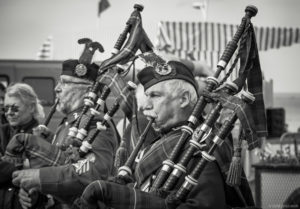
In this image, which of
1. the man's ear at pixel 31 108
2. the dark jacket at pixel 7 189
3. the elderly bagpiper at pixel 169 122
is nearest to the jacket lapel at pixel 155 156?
the elderly bagpiper at pixel 169 122

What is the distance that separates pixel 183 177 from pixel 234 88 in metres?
0.49

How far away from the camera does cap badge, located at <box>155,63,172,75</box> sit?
3.83 metres

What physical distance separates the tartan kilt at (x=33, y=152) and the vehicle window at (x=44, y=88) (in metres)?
5.29

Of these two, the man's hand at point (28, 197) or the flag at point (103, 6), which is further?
the flag at point (103, 6)

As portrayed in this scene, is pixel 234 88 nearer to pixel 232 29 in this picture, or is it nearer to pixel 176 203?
pixel 176 203

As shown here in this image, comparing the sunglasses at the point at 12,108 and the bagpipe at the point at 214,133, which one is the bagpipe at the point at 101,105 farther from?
the sunglasses at the point at 12,108

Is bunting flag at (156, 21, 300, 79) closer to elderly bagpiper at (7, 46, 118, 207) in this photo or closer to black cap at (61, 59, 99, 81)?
black cap at (61, 59, 99, 81)

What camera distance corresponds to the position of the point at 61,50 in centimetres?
1379

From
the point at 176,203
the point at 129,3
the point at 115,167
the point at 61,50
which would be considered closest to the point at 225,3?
the point at 129,3

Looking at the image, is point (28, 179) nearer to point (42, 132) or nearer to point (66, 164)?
point (66, 164)

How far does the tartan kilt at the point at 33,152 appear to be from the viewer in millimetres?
4227

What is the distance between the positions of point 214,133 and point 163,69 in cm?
51

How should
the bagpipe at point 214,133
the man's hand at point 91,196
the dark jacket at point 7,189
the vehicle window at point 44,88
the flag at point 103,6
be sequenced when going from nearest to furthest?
1. the man's hand at point 91,196
2. the bagpipe at point 214,133
3. the dark jacket at point 7,189
4. the vehicle window at point 44,88
5. the flag at point 103,6

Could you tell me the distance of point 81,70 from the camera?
4.89m
